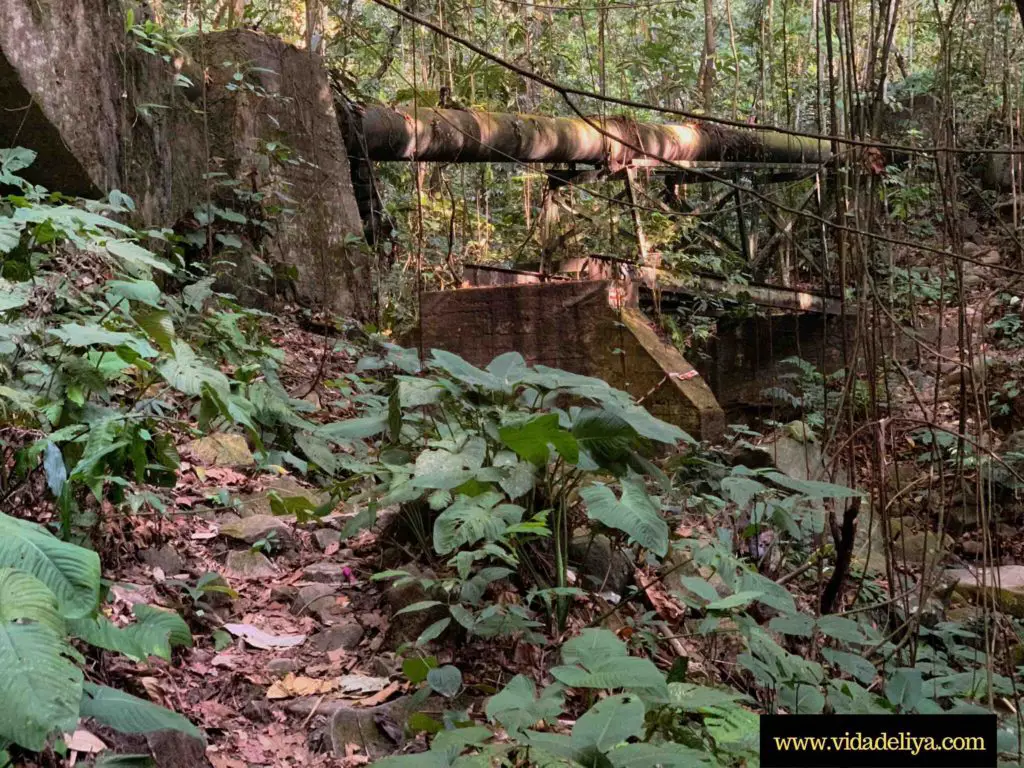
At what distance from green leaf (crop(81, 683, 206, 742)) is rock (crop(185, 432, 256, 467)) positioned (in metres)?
2.34

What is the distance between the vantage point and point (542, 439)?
7.06 ft

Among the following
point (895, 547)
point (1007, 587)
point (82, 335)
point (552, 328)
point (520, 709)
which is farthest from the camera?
point (552, 328)

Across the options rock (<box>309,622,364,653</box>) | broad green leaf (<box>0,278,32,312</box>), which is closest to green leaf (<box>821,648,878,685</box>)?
A: rock (<box>309,622,364,653</box>)

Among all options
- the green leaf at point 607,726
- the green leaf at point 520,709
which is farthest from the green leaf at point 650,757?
the green leaf at point 520,709

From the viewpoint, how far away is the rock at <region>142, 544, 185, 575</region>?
269 centimetres

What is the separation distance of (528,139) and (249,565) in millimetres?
5498

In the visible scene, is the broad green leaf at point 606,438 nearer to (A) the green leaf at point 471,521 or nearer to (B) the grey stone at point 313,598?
(A) the green leaf at point 471,521

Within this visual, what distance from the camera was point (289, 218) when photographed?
20.9 feet

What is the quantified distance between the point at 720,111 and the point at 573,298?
8873 millimetres

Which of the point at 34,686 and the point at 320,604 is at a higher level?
the point at 34,686

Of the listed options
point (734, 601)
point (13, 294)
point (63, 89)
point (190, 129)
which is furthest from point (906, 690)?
point (190, 129)

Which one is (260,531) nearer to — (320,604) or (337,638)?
(320,604)

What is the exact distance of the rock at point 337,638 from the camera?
2588 mm

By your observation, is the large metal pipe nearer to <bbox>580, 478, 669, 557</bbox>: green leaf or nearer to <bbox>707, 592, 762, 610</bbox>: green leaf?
<bbox>580, 478, 669, 557</bbox>: green leaf
